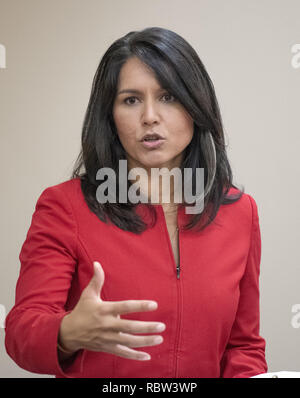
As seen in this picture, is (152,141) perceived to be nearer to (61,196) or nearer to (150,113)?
(150,113)

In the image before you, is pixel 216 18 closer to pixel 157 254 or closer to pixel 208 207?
pixel 208 207

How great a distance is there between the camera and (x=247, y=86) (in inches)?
81.5

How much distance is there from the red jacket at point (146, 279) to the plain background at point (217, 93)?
33.1 inches

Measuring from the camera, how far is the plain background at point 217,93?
2.00 metres

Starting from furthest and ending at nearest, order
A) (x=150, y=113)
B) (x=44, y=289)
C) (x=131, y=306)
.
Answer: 1. (x=150, y=113)
2. (x=44, y=289)
3. (x=131, y=306)

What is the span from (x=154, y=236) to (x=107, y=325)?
392 millimetres

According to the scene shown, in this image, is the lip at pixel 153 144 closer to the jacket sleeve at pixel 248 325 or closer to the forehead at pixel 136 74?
the forehead at pixel 136 74

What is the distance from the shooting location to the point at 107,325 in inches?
31.7

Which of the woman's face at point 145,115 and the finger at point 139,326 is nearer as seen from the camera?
the finger at point 139,326

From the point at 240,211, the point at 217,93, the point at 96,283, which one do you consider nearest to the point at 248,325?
→ the point at 240,211

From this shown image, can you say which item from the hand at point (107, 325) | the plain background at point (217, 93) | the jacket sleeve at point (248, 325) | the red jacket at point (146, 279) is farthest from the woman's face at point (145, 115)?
the plain background at point (217, 93)

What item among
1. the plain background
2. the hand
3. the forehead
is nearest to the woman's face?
the forehead

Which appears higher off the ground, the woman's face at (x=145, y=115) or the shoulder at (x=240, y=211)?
the woman's face at (x=145, y=115)

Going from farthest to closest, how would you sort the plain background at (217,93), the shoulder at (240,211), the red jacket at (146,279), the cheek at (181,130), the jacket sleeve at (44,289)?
1. the plain background at (217,93)
2. the shoulder at (240,211)
3. the cheek at (181,130)
4. the red jacket at (146,279)
5. the jacket sleeve at (44,289)
